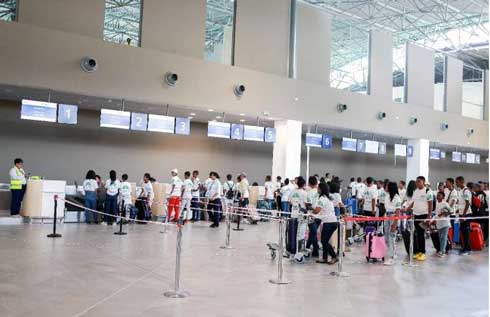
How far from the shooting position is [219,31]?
57.1 feet

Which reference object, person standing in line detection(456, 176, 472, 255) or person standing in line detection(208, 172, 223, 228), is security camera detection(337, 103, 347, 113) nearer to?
person standing in line detection(208, 172, 223, 228)

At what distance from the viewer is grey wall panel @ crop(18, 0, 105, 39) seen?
13352 mm

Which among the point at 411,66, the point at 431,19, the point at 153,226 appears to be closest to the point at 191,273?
the point at 153,226

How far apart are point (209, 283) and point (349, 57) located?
19.4 metres

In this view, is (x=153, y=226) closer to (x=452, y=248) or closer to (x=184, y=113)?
(x=184, y=113)

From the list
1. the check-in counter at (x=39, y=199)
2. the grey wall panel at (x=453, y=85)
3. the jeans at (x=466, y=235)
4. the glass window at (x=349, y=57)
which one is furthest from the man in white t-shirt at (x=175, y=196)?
the grey wall panel at (x=453, y=85)

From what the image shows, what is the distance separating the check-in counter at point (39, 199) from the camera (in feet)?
43.2

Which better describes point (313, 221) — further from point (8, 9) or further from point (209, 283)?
point (8, 9)

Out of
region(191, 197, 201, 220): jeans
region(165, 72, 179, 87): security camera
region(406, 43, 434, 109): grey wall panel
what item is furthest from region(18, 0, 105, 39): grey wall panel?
region(406, 43, 434, 109): grey wall panel

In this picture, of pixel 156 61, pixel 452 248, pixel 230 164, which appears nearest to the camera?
pixel 452 248

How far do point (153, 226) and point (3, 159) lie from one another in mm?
5838

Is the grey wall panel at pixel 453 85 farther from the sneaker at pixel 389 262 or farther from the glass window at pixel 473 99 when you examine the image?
the sneaker at pixel 389 262

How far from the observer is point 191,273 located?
7484mm

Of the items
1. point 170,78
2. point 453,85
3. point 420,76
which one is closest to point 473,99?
point 453,85
